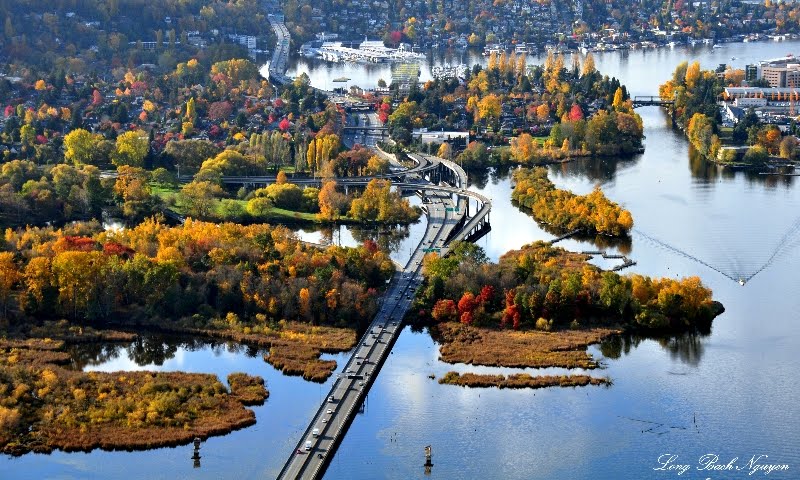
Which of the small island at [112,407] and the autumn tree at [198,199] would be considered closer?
the small island at [112,407]

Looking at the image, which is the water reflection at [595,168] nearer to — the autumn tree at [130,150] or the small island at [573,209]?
the small island at [573,209]

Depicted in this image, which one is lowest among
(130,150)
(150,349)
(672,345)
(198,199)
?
(672,345)

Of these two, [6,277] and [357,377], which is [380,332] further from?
[6,277]

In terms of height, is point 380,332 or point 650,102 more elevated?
point 650,102

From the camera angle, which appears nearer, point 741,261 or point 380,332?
point 380,332

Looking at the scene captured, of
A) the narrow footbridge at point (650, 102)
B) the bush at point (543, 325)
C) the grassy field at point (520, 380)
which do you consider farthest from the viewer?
the narrow footbridge at point (650, 102)

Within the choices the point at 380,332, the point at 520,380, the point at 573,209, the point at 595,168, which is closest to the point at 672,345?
the point at 520,380

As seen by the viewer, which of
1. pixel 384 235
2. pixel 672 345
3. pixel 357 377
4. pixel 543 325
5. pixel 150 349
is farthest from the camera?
pixel 384 235

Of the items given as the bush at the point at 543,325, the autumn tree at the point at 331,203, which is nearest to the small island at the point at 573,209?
the autumn tree at the point at 331,203

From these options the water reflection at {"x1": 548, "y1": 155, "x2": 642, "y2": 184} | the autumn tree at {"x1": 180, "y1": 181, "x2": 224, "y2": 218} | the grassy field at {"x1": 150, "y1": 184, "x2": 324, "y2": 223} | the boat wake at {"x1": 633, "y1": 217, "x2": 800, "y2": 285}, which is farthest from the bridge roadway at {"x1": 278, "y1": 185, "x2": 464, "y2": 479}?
the water reflection at {"x1": 548, "y1": 155, "x2": 642, "y2": 184}
